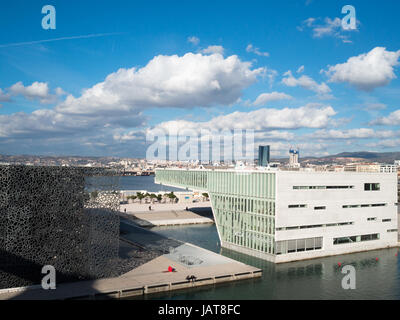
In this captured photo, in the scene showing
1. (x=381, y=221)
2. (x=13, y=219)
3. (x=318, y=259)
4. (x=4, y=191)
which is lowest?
(x=318, y=259)

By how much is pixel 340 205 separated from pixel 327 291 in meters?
14.0

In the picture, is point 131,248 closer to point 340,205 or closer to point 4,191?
point 4,191

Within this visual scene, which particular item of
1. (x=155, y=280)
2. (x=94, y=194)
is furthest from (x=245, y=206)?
(x=94, y=194)

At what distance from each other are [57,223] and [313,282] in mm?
21268

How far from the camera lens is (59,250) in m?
27.2

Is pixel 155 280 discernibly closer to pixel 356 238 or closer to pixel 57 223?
pixel 57 223

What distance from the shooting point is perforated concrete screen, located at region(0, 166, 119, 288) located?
25.2 m

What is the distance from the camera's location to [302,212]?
3803 cm

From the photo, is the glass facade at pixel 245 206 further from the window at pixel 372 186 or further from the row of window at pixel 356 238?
the window at pixel 372 186

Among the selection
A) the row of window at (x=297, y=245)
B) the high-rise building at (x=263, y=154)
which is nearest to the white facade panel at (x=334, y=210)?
the row of window at (x=297, y=245)

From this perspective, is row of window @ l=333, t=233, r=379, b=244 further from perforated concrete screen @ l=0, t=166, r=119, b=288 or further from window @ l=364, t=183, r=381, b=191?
perforated concrete screen @ l=0, t=166, r=119, b=288

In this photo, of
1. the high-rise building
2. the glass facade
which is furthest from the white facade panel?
the high-rise building

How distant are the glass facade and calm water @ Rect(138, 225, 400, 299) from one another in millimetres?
1932
